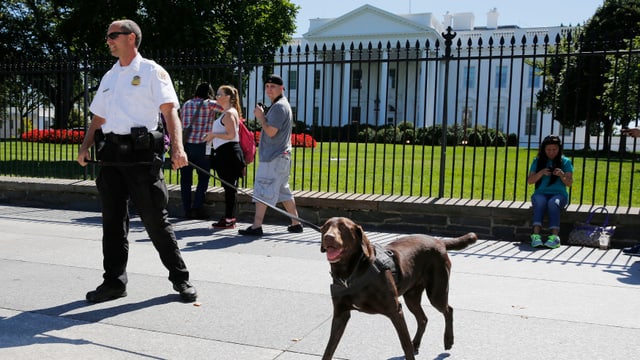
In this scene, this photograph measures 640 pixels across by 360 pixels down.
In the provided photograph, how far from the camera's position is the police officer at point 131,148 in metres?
4.17

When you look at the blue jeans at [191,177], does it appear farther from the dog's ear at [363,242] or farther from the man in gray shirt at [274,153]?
the dog's ear at [363,242]

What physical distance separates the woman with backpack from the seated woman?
3.59 m

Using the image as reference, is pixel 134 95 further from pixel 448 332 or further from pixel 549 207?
pixel 549 207

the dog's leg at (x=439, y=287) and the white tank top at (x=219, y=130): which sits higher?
the white tank top at (x=219, y=130)

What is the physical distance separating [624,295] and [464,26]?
68782 millimetres

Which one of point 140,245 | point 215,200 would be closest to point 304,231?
point 215,200

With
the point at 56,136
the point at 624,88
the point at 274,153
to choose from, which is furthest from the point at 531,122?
the point at 56,136

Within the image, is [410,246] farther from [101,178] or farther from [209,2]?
[209,2]

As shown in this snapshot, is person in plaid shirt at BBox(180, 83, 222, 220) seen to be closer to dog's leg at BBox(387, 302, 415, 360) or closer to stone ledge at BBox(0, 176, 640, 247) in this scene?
stone ledge at BBox(0, 176, 640, 247)

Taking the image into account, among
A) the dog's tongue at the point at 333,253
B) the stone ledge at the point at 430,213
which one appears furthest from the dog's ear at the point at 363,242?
the stone ledge at the point at 430,213

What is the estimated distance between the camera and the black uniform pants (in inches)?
167

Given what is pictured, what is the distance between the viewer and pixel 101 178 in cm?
432

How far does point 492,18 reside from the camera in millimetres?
70188

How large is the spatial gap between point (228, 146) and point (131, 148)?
10.6 ft
